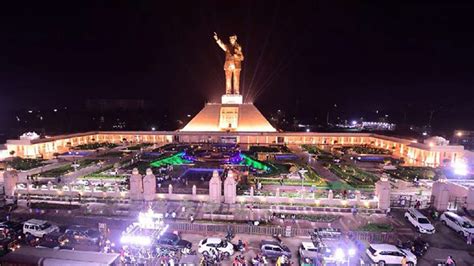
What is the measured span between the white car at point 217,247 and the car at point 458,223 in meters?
13.1

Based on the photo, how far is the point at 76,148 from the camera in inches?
1658

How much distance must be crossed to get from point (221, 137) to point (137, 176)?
27596 millimetres

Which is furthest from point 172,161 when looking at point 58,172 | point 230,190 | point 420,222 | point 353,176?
point 420,222

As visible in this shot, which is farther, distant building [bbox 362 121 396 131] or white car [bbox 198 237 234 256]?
distant building [bbox 362 121 396 131]

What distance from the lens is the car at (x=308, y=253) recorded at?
13.4 m

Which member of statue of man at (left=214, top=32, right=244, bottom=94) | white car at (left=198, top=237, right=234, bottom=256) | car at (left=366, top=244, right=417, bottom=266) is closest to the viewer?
car at (left=366, top=244, right=417, bottom=266)

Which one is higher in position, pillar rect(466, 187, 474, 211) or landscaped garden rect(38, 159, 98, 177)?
pillar rect(466, 187, 474, 211)

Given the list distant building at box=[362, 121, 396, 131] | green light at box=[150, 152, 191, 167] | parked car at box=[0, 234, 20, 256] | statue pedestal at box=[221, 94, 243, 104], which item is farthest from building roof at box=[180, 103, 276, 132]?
distant building at box=[362, 121, 396, 131]

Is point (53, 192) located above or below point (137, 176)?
below

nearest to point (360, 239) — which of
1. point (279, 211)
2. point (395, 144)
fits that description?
point (279, 211)

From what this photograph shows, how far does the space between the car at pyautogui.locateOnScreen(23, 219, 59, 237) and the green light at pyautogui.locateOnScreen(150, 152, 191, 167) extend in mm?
14573

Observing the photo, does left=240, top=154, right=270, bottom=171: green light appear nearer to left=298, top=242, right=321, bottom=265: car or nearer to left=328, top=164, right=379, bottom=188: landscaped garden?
left=328, top=164, right=379, bottom=188: landscaped garden

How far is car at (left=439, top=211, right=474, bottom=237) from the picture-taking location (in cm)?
1692

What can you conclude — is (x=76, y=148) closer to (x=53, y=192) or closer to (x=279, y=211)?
(x=53, y=192)
